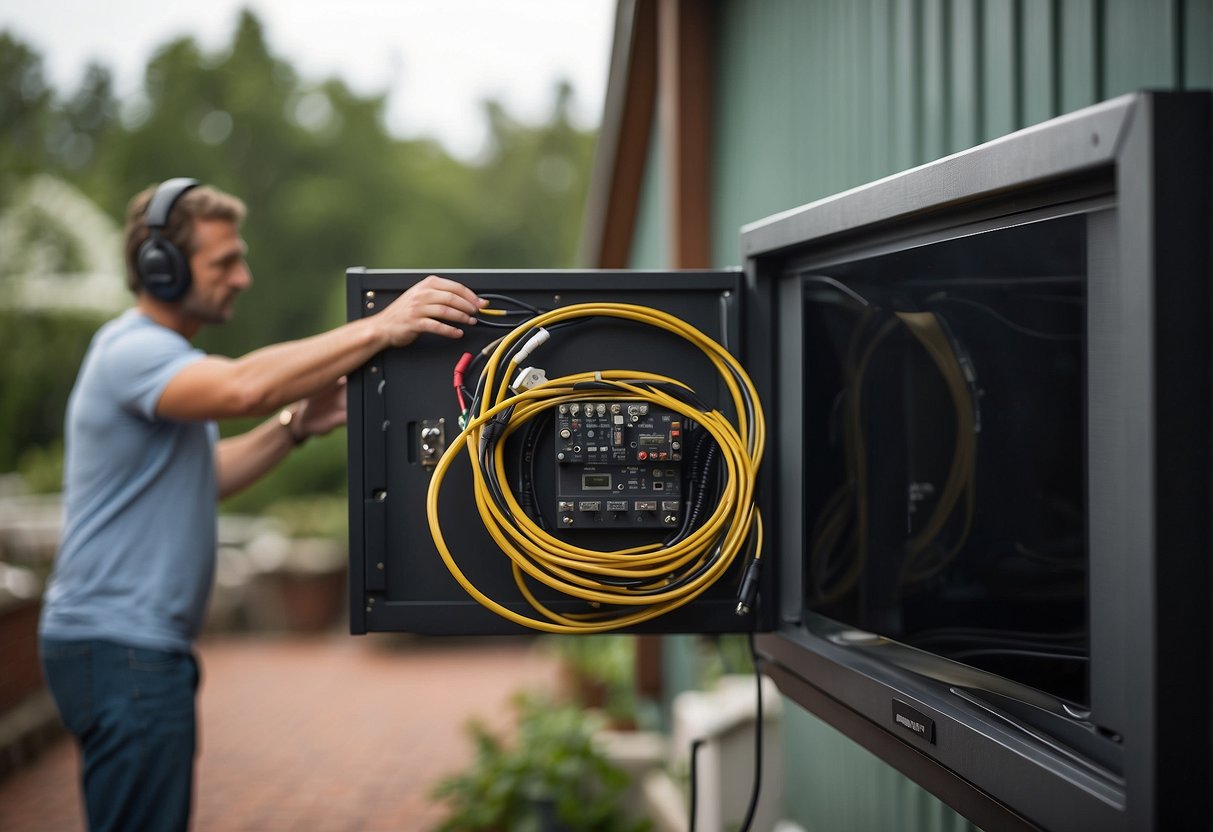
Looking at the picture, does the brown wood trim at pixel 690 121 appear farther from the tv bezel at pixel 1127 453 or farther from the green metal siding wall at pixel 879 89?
the tv bezel at pixel 1127 453

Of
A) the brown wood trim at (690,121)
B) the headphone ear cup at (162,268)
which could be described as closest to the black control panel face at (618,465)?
the headphone ear cup at (162,268)

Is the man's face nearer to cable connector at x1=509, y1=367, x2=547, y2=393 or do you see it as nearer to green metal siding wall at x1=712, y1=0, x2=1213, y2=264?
cable connector at x1=509, y1=367, x2=547, y2=393

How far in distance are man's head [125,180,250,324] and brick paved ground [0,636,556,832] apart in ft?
10.4

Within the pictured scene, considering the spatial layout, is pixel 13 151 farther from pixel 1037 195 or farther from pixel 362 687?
pixel 1037 195

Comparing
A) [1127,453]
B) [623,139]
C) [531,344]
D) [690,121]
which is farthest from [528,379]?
[623,139]

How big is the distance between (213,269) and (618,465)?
1.49 meters

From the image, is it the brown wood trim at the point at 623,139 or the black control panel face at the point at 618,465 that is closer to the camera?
the black control panel face at the point at 618,465

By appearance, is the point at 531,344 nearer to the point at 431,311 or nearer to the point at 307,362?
the point at 431,311

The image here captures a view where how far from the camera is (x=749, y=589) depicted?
1825 millimetres

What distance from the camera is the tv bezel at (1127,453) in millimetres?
1100

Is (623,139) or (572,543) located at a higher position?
(623,139)

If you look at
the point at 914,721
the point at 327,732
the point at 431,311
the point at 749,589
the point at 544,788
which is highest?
the point at 431,311

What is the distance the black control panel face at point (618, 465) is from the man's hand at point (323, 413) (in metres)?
0.97

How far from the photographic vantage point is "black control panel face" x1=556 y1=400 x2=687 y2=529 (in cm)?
180
